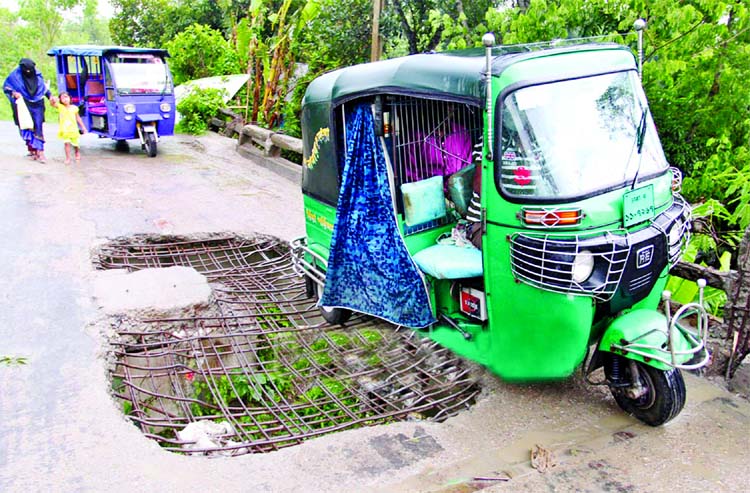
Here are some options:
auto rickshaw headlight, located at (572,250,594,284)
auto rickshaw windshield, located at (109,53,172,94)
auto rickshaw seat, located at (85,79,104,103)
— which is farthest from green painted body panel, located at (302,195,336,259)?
auto rickshaw seat, located at (85,79,104,103)

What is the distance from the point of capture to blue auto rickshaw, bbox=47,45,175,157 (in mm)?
12984

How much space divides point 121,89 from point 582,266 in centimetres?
1149

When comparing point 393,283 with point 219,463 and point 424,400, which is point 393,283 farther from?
point 219,463

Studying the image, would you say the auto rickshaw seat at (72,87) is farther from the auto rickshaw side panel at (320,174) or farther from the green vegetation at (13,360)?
the green vegetation at (13,360)

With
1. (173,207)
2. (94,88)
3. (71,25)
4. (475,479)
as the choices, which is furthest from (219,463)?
(71,25)

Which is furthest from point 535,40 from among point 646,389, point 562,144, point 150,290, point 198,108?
point 198,108

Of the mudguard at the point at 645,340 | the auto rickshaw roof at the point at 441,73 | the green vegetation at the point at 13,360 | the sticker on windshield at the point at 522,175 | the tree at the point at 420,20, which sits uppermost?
the tree at the point at 420,20

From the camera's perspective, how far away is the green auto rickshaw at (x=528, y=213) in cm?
387

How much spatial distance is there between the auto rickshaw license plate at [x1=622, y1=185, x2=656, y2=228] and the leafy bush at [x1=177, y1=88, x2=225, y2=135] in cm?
1415

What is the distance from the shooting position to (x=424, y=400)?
193 inches

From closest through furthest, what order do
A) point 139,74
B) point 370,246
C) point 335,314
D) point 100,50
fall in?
point 370,246
point 335,314
point 100,50
point 139,74

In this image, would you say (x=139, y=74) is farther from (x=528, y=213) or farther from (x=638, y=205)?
(x=638, y=205)

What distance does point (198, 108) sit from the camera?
55.6 ft

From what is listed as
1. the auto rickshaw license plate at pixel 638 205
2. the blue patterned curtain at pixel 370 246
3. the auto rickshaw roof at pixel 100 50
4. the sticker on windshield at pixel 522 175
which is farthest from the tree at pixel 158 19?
the auto rickshaw license plate at pixel 638 205
